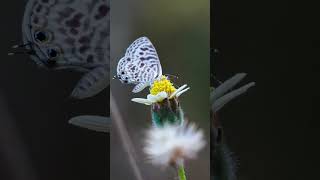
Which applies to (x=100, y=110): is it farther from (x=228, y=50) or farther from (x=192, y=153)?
(x=228, y=50)

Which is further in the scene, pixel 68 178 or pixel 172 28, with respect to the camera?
pixel 68 178

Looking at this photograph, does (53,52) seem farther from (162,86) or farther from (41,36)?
(162,86)

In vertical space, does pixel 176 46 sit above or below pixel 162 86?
above

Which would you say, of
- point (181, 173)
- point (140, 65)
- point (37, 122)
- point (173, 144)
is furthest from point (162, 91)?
point (37, 122)

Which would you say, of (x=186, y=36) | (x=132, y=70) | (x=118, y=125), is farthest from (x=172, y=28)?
(x=118, y=125)

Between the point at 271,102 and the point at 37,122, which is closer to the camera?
the point at 271,102

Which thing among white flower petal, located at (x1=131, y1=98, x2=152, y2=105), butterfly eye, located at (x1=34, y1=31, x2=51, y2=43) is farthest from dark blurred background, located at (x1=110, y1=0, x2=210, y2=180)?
butterfly eye, located at (x1=34, y1=31, x2=51, y2=43)

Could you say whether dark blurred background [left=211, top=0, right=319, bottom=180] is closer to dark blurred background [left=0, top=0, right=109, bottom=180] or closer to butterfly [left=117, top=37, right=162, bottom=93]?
butterfly [left=117, top=37, right=162, bottom=93]
